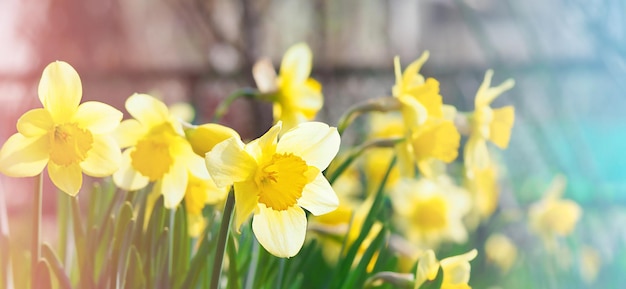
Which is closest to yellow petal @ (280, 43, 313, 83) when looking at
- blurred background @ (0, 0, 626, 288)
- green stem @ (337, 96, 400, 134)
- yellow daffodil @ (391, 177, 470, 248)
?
green stem @ (337, 96, 400, 134)

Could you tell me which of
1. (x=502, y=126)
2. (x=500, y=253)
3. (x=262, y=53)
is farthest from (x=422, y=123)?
(x=262, y=53)

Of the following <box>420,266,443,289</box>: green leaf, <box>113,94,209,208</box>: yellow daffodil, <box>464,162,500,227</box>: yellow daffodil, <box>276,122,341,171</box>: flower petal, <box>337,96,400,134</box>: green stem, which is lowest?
<box>464,162,500,227</box>: yellow daffodil

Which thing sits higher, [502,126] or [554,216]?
[502,126]

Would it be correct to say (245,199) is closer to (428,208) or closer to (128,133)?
(128,133)

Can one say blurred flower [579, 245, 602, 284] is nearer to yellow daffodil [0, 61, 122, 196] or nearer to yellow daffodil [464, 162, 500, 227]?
yellow daffodil [464, 162, 500, 227]

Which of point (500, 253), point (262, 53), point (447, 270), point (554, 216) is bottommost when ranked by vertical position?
point (262, 53)

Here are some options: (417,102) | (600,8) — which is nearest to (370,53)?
(600,8)
